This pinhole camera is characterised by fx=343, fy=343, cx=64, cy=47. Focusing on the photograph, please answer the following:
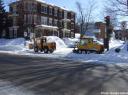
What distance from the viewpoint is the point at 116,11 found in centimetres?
4769

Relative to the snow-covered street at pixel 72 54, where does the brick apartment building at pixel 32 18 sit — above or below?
above

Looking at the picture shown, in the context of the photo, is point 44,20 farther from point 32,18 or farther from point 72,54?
point 72,54

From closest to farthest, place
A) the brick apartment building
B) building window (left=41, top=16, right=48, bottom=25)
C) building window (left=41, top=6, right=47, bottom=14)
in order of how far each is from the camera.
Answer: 1. the brick apartment building
2. building window (left=41, top=16, right=48, bottom=25)
3. building window (left=41, top=6, right=47, bottom=14)

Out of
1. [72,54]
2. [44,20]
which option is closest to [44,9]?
[44,20]

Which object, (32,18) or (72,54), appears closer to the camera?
(72,54)

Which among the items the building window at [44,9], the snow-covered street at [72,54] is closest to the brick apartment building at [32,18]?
the building window at [44,9]

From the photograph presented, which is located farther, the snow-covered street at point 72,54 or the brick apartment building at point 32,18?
the brick apartment building at point 32,18

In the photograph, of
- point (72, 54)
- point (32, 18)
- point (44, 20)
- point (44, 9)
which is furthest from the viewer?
point (44, 9)

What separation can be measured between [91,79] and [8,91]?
5.56m

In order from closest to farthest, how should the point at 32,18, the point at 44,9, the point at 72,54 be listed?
the point at 72,54 → the point at 32,18 → the point at 44,9

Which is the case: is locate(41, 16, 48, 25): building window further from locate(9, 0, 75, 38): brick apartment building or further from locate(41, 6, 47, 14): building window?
locate(41, 6, 47, 14): building window

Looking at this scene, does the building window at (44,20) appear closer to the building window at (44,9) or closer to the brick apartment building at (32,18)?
the brick apartment building at (32,18)

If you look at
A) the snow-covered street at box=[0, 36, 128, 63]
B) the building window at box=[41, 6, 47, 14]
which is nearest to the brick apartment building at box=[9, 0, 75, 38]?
the building window at box=[41, 6, 47, 14]

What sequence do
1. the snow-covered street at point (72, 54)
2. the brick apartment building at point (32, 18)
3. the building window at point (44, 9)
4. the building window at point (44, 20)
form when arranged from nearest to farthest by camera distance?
the snow-covered street at point (72, 54)
the brick apartment building at point (32, 18)
the building window at point (44, 20)
the building window at point (44, 9)
